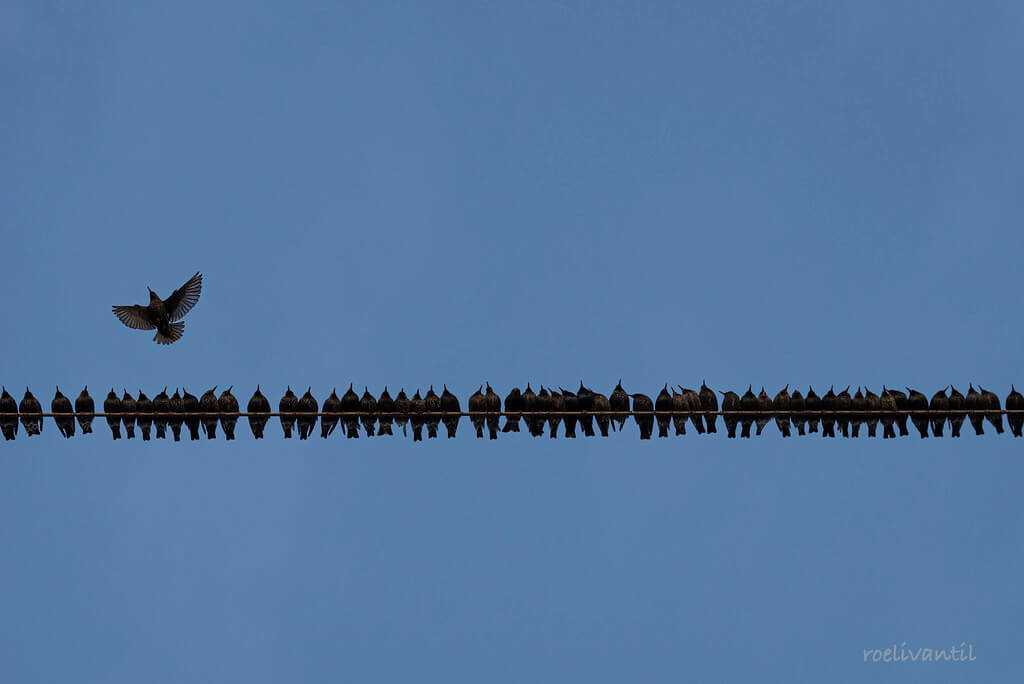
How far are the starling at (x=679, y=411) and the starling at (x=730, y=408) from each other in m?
0.42

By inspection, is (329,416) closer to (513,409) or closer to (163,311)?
(513,409)

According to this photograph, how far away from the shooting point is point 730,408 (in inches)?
1272

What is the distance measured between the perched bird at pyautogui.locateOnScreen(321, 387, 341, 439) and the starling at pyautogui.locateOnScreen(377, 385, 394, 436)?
99 cm

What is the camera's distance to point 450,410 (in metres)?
32.1

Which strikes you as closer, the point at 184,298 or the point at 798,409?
the point at 798,409

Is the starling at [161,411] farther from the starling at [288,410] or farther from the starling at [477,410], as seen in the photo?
the starling at [477,410]

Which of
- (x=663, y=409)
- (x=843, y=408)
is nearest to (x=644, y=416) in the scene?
(x=663, y=409)

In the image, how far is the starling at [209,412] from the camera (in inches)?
1265

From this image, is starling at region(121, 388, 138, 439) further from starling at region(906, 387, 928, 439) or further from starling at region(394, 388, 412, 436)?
starling at region(906, 387, 928, 439)

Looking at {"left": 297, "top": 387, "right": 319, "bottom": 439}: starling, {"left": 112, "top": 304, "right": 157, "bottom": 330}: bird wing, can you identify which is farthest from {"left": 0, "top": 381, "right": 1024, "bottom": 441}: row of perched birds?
{"left": 112, "top": 304, "right": 157, "bottom": 330}: bird wing

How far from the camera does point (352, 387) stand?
32188 mm

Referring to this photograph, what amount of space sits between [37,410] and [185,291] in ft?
20.3

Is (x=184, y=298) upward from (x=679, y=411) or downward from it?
upward

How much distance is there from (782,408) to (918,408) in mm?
3361
